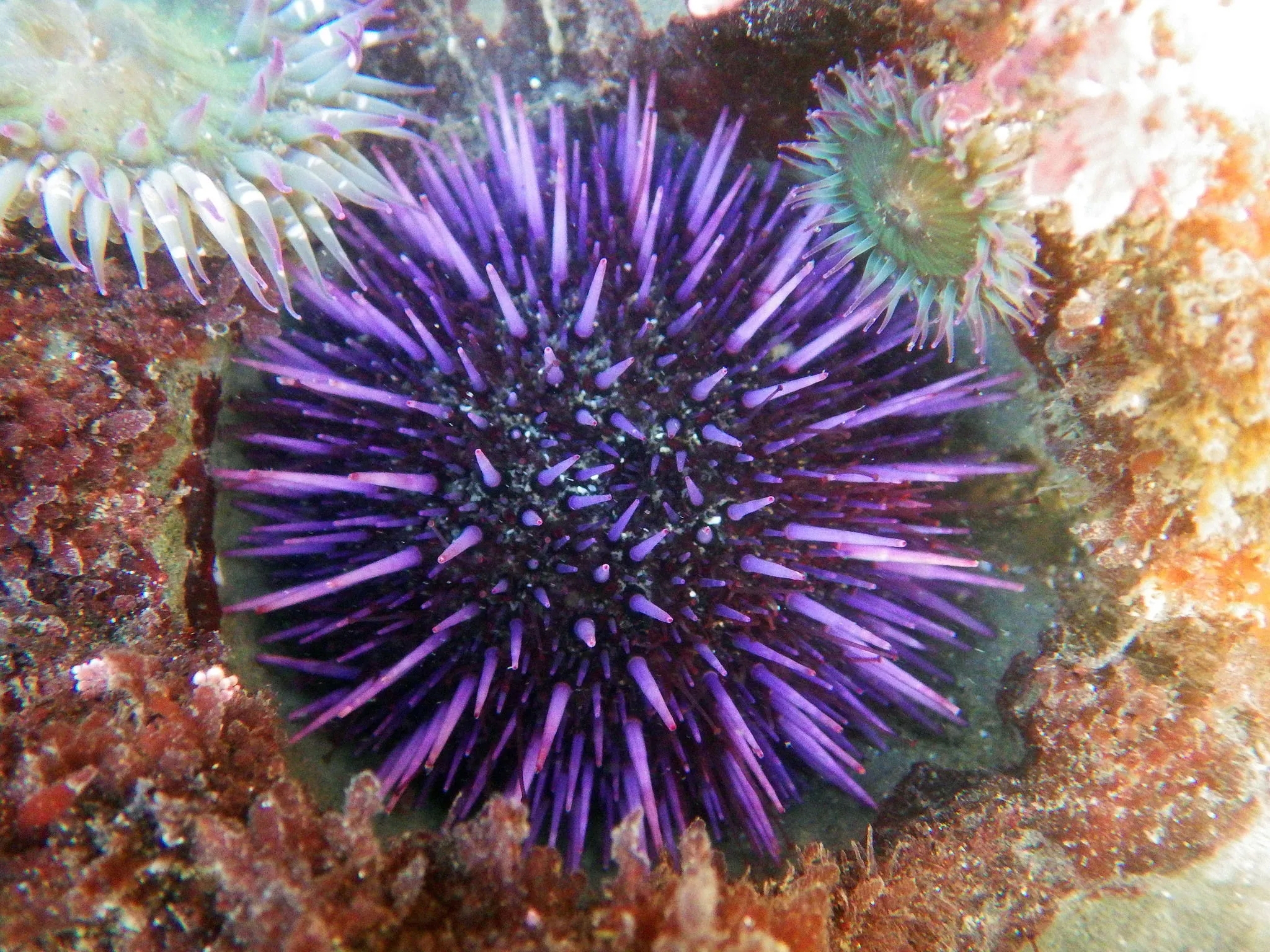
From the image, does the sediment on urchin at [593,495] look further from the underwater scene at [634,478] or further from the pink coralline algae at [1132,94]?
the pink coralline algae at [1132,94]

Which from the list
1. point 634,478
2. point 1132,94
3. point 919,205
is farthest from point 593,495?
point 1132,94

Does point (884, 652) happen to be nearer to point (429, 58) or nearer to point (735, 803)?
point (735, 803)

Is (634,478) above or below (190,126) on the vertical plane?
below

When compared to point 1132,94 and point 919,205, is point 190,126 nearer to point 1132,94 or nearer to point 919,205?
point 919,205

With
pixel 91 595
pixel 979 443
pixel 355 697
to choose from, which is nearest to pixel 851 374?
pixel 979 443

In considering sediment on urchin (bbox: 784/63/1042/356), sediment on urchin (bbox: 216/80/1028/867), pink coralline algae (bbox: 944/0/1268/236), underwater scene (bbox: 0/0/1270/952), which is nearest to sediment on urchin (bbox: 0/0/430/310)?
underwater scene (bbox: 0/0/1270/952)

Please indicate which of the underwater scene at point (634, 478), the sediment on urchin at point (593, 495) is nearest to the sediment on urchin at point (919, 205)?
the underwater scene at point (634, 478)

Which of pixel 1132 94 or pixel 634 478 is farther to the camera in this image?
pixel 634 478
